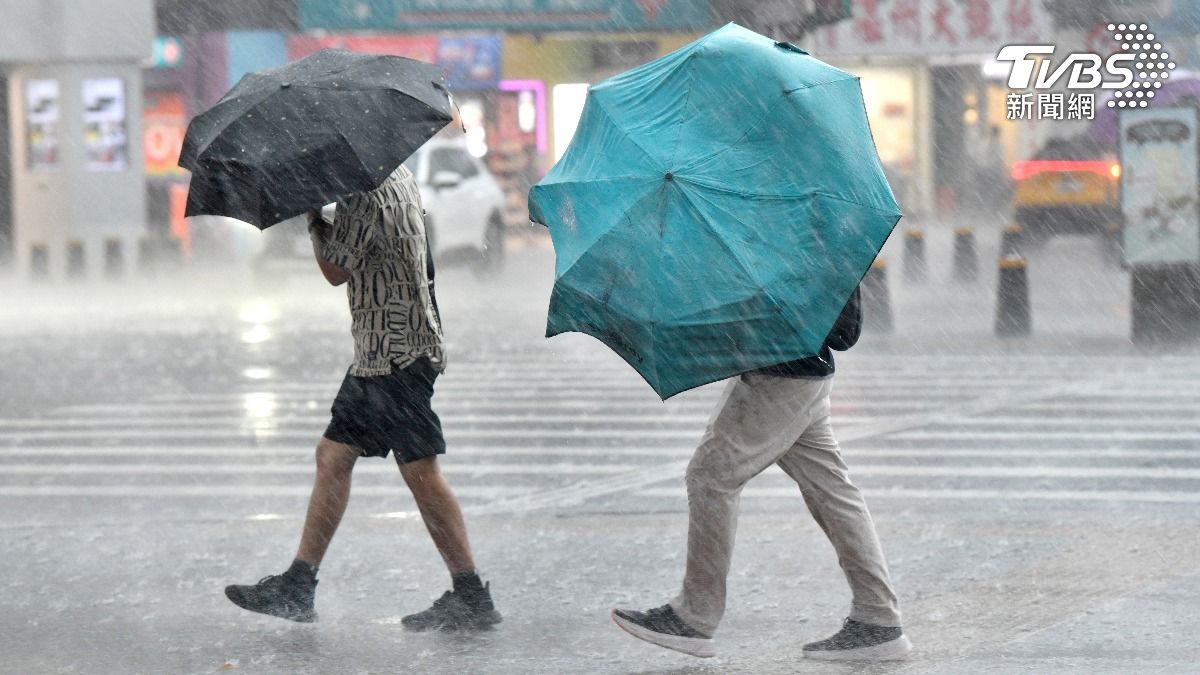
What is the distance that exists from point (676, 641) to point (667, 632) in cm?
4

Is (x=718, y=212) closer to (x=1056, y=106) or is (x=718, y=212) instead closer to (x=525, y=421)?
(x=525, y=421)

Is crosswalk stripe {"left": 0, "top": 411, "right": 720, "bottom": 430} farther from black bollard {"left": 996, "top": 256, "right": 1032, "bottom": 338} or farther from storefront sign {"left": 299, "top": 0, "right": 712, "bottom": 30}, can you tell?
storefront sign {"left": 299, "top": 0, "right": 712, "bottom": 30}

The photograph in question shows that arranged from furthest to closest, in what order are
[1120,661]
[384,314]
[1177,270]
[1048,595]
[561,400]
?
[1177,270] → [561,400] → [1048,595] → [384,314] → [1120,661]

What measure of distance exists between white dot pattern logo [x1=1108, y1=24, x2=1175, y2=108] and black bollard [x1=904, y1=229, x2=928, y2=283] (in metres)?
2.83

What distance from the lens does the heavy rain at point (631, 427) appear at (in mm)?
4828

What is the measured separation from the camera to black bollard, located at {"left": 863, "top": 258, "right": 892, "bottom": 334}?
15615 mm

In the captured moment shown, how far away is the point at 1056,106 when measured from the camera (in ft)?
70.5

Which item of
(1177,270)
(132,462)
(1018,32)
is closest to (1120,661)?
(132,462)

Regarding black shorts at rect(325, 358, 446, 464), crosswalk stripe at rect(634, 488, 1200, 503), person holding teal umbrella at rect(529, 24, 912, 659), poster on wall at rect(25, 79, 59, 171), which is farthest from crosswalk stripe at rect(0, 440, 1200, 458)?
poster on wall at rect(25, 79, 59, 171)

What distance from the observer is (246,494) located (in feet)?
27.8

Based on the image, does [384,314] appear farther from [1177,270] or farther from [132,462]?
[1177,270]

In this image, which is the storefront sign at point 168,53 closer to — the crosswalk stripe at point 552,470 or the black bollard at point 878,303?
the black bollard at point 878,303

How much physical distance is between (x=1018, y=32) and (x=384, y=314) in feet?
89.0

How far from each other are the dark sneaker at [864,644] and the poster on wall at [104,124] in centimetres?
2221
